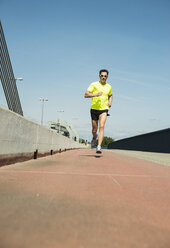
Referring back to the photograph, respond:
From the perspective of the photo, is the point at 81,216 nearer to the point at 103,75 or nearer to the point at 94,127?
the point at 103,75

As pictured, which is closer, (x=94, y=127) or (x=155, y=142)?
(x=94, y=127)

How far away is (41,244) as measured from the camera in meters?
1.22

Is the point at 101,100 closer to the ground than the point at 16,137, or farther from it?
farther from it

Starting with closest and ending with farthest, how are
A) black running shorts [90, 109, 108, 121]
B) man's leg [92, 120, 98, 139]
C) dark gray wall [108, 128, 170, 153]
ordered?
black running shorts [90, 109, 108, 121] → man's leg [92, 120, 98, 139] → dark gray wall [108, 128, 170, 153]

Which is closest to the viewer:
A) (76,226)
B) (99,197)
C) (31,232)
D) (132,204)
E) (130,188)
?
(31,232)

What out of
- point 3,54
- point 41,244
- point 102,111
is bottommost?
point 41,244

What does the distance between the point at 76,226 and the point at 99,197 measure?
0.82 metres

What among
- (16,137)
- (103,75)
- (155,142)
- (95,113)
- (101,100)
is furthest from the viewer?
(155,142)

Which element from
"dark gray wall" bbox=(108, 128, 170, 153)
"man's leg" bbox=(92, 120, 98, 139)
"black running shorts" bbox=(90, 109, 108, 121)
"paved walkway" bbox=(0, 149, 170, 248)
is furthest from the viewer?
"dark gray wall" bbox=(108, 128, 170, 153)

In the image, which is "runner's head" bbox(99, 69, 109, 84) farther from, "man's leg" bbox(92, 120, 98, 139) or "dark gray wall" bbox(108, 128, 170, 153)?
"dark gray wall" bbox(108, 128, 170, 153)

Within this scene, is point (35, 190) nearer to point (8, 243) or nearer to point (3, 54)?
point (8, 243)

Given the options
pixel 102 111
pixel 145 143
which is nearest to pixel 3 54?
pixel 102 111

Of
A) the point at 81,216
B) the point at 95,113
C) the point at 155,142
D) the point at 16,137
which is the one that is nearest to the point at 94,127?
the point at 95,113

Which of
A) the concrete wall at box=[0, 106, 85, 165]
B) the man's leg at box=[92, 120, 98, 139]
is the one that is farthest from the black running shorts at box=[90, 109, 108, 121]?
the concrete wall at box=[0, 106, 85, 165]
